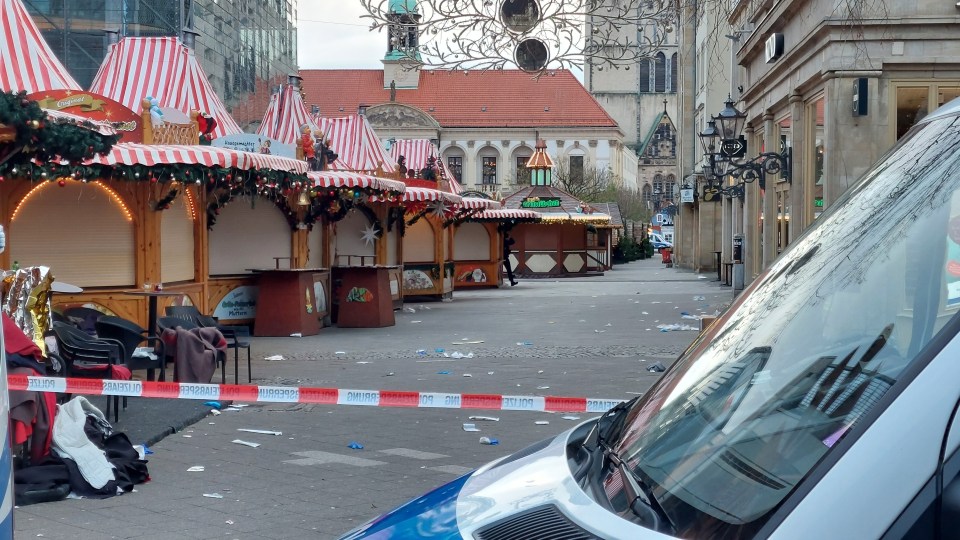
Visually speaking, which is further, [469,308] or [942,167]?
[469,308]

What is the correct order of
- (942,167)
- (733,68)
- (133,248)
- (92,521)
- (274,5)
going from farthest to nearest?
1. (274,5)
2. (733,68)
3. (133,248)
4. (92,521)
5. (942,167)

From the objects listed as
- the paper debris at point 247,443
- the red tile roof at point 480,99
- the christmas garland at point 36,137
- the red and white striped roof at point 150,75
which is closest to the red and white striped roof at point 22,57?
the christmas garland at point 36,137

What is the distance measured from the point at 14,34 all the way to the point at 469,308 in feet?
53.6

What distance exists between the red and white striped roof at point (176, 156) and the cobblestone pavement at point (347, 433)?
2710 millimetres

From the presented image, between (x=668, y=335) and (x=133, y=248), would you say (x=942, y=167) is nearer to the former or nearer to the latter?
(x=133, y=248)

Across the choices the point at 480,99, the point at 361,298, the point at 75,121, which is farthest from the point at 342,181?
the point at 480,99

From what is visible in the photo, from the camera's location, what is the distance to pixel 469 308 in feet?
96.1

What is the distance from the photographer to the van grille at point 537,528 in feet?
7.11

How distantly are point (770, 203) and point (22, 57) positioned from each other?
1555 cm

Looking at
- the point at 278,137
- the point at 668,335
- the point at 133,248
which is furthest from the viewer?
the point at 278,137

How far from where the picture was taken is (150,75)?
22000mm

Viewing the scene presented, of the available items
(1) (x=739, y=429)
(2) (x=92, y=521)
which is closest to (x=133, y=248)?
(2) (x=92, y=521)

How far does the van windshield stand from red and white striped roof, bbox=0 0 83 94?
1255 centimetres

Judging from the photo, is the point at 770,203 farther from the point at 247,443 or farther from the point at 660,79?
the point at 660,79
